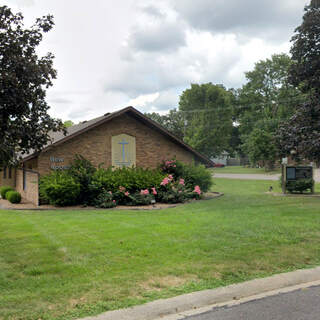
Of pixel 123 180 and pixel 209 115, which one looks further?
pixel 209 115

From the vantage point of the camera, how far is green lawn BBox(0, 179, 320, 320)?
478 cm

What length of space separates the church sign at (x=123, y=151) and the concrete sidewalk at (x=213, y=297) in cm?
1351

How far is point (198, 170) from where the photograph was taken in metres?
19.9

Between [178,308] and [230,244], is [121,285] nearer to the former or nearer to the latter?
[178,308]

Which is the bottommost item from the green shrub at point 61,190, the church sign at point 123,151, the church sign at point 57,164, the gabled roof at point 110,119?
the green shrub at point 61,190

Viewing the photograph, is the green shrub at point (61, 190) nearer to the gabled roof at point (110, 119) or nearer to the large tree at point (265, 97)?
the gabled roof at point (110, 119)

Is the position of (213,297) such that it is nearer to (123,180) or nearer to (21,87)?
(21,87)

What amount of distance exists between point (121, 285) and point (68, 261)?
155cm

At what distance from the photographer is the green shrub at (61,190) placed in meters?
15.3

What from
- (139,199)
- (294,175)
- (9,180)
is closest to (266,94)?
(294,175)

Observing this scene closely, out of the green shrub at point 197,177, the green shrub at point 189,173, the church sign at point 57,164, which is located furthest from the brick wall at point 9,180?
the green shrub at point 197,177

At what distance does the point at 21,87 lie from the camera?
748 centimetres

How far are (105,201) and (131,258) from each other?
30.5 ft

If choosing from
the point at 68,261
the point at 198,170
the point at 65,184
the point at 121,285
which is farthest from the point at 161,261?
the point at 198,170
